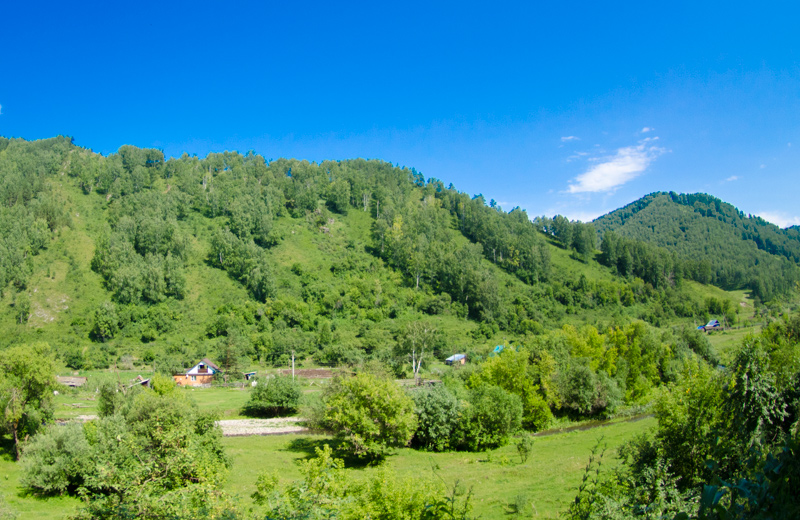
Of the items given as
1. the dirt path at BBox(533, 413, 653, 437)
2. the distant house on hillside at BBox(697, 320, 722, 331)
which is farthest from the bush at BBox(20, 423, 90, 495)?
the distant house on hillside at BBox(697, 320, 722, 331)

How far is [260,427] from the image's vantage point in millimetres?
41531

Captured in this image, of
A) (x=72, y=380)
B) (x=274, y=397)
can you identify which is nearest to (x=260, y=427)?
(x=274, y=397)

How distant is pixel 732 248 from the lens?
6914 inches

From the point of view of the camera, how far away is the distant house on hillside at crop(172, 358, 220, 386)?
217 feet

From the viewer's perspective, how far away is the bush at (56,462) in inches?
859

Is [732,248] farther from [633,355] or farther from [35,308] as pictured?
[35,308]

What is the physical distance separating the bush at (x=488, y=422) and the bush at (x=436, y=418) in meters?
0.96

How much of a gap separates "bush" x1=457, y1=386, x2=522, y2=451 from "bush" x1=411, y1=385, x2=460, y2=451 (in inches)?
37.8

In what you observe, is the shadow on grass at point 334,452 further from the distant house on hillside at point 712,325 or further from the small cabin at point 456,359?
the distant house on hillside at point 712,325

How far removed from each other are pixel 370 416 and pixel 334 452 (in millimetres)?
5524

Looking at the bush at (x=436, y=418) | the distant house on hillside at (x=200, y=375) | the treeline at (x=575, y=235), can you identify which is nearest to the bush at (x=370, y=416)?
the bush at (x=436, y=418)

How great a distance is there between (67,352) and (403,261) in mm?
75228

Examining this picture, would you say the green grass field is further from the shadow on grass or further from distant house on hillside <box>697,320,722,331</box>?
distant house on hillside <box>697,320,722,331</box>

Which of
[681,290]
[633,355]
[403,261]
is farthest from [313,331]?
[681,290]
